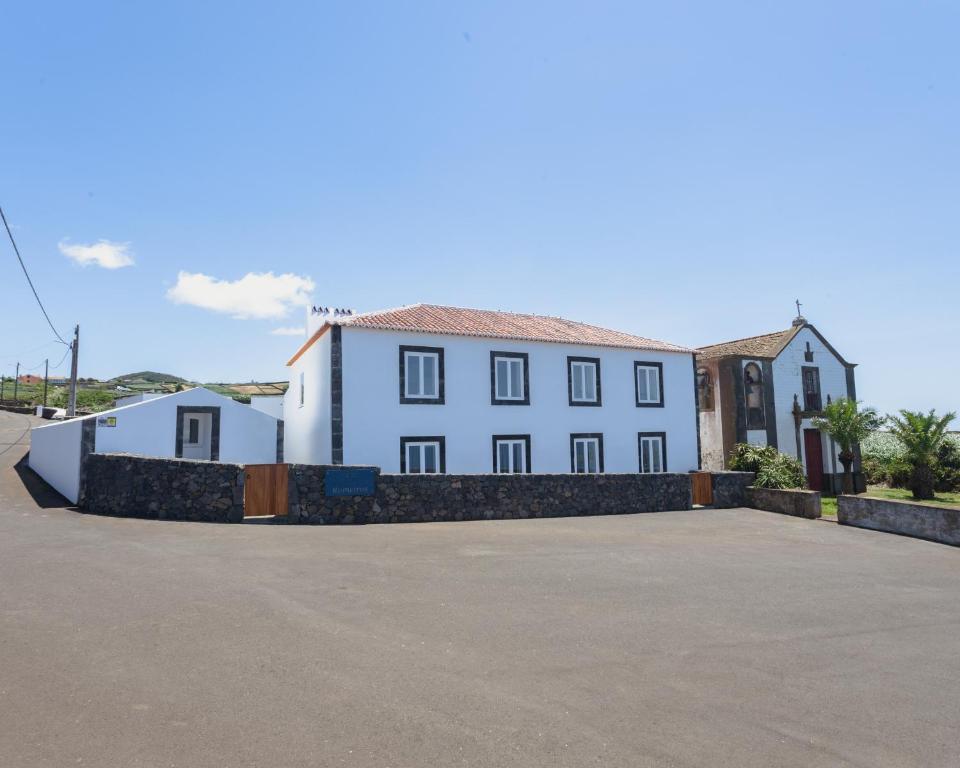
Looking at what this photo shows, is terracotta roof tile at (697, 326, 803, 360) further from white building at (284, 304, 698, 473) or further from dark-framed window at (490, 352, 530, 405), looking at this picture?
dark-framed window at (490, 352, 530, 405)

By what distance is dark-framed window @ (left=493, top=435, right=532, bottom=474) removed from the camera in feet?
72.8

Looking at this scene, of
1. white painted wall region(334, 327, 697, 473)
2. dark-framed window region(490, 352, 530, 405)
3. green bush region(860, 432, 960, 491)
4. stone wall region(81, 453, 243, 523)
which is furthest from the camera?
green bush region(860, 432, 960, 491)

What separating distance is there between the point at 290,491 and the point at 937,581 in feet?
45.0

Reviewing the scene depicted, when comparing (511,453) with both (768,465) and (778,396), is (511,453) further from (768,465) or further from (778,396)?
(778,396)

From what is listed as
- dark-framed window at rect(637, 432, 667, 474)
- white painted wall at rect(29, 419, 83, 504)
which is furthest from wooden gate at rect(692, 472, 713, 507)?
white painted wall at rect(29, 419, 83, 504)

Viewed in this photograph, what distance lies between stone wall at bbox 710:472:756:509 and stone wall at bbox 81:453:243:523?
15.7 m

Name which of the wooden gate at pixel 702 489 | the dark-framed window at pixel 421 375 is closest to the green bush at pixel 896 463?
the wooden gate at pixel 702 489

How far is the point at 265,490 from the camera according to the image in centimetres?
1535

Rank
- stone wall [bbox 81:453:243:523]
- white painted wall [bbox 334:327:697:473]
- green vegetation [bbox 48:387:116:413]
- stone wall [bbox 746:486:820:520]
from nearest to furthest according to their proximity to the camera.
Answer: stone wall [bbox 81:453:243:523]
stone wall [bbox 746:486:820:520]
white painted wall [bbox 334:327:697:473]
green vegetation [bbox 48:387:116:413]

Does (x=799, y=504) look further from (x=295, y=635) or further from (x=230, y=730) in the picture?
(x=230, y=730)

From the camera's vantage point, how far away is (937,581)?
11297 mm

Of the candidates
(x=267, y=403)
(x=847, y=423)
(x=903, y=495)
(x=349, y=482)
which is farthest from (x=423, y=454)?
(x=903, y=495)

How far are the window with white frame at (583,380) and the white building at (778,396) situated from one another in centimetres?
694

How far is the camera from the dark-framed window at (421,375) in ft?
68.5
